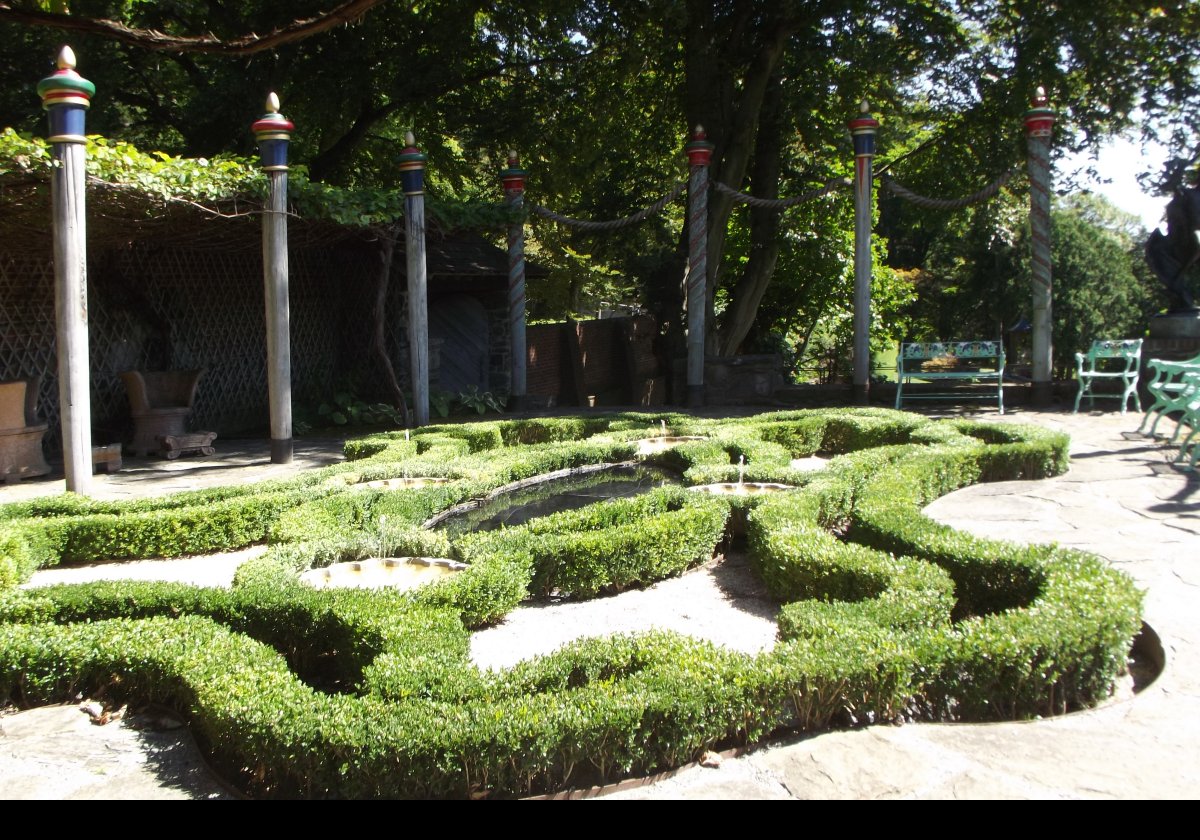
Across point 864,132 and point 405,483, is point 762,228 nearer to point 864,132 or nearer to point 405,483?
point 864,132

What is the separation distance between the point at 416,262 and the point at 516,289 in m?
2.20

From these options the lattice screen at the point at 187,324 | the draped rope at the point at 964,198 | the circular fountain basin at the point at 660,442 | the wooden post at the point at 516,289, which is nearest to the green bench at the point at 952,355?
the draped rope at the point at 964,198

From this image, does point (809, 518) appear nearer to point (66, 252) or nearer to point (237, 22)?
point (66, 252)

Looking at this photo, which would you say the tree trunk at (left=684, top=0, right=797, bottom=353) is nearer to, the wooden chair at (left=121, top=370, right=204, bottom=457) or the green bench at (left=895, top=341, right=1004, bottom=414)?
the green bench at (left=895, top=341, right=1004, bottom=414)

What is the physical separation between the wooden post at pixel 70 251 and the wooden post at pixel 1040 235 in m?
9.86

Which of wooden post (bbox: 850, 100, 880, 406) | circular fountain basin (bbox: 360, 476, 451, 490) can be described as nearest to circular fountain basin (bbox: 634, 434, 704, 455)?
circular fountain basin (bbox: 360, 476, 451, 490)

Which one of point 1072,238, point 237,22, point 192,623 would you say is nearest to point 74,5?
point 237,22

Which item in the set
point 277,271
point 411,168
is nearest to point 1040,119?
point 411,168

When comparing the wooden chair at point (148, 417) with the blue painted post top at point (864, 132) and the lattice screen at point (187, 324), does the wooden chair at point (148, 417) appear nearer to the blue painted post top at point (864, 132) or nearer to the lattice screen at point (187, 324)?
the lattice screen at point (187, 324)

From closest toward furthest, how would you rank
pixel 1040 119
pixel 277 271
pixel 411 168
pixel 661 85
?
pixel 277 271, pixel 411 168, pixel 1040 119, pixel 661 85

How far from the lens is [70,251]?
22.8ft

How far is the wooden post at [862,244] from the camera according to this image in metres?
12.1

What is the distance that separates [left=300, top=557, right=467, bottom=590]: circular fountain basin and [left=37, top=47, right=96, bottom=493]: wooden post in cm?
295

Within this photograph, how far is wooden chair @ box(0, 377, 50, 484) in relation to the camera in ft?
27.3
